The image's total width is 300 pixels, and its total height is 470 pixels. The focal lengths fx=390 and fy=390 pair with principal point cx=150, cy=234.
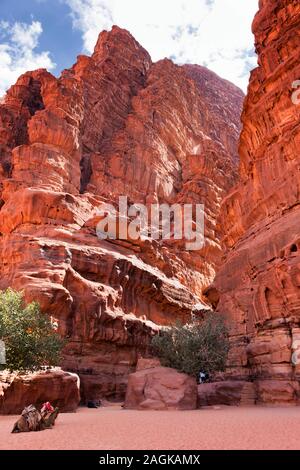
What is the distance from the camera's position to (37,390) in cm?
2091

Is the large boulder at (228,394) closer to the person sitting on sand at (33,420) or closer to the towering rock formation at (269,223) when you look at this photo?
the towering rock formation at (269,223)

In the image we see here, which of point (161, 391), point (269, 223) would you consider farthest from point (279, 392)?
point (269, 223)

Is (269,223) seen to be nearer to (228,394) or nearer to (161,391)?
(228,394)

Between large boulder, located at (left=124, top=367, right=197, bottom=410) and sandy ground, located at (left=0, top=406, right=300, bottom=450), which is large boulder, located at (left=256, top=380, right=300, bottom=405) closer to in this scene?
large boulder, located at (left=124, top=367, right=197, bottom=410)

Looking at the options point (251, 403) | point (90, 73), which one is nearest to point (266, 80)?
point (251, 403)

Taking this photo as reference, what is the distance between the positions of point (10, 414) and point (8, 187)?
3694 centimetres

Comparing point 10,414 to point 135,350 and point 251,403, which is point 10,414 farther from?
point 135,350

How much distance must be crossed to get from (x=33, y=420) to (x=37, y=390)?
986 centimetres

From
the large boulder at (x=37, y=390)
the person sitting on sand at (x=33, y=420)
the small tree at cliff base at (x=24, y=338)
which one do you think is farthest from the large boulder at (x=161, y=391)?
the person sitting on sand at (x=33, y=420)

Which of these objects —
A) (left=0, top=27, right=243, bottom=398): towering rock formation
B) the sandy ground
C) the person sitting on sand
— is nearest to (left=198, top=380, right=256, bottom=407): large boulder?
the sandy ground

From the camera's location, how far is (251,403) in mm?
21047

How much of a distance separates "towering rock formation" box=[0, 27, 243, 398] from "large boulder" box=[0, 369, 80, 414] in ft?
23.8

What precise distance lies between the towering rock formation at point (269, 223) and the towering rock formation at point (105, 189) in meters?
12.6

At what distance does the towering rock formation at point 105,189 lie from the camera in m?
35.2
